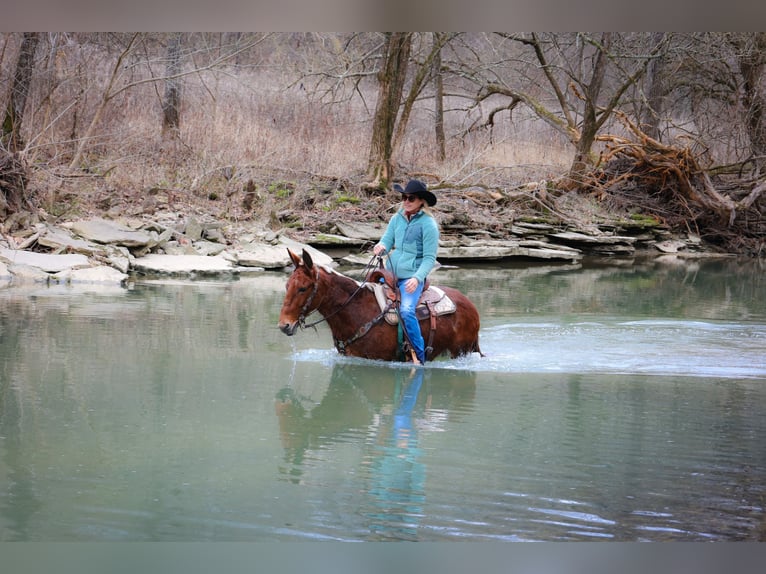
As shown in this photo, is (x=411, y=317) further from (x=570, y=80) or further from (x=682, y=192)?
(x=570, y=80)

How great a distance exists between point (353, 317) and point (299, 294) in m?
0.57

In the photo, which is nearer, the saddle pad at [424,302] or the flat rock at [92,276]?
the saddle pad at [424,302]

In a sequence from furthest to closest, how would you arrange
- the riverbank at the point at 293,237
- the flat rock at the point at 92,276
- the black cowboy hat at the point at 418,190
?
the riverbank at the point at 293,237
the flat rock at the point at 92,276
the black cowboy hat at the point at 418,190

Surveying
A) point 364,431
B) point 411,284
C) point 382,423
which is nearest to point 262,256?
point 411,284

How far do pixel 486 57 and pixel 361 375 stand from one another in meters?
17.7

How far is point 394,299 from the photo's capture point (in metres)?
7.98

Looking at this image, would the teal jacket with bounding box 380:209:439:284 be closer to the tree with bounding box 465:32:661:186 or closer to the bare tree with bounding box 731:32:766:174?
the tree with bounding box 465:32:661:186

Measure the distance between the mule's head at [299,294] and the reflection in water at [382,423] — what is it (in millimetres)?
507

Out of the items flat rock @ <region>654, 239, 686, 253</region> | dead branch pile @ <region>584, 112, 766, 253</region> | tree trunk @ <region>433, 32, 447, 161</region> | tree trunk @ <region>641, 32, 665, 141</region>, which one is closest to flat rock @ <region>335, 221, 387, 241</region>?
tree trunk @ <region>433, 32, 447, 161</region>

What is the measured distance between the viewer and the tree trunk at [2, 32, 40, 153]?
52.3 feet

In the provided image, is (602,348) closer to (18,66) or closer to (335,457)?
(335,457)

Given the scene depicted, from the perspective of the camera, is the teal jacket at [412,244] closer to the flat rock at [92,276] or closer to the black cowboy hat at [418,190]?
the black cowboy hat at [418,190]

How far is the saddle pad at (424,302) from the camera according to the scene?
7.98 metres

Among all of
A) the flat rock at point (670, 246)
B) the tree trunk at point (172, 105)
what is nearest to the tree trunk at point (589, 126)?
the flat rock at point (670, 246)
